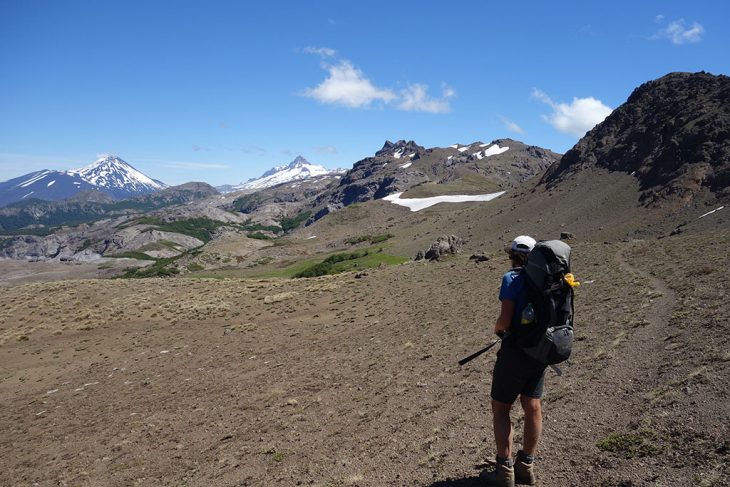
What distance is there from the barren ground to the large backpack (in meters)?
2.34

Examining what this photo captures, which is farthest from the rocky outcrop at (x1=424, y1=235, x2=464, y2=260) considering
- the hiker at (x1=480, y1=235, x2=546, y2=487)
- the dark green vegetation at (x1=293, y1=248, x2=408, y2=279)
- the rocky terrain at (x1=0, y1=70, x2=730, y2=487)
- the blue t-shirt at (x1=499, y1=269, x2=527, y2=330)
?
the blue t-shirt at (x1=499, y1=269, x2=527, y2=330)

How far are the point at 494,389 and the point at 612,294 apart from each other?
16656mm

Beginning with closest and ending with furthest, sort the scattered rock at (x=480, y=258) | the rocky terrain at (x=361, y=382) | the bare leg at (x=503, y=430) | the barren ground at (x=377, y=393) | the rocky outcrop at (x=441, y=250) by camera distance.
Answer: the bare leg at (x=503, y=430) → the barren ground at (x=377, y=393) → the rocky terrain at (x=361, y=382) → the scattered rock at (x=480, y=258) → the rocky outcrop at (x=441, y=250)

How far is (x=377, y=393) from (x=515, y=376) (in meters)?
7.83

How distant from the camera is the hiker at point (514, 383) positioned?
6.03 meters

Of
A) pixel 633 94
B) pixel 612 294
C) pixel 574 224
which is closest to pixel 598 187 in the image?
pixel 574 224

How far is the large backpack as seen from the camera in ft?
19.1

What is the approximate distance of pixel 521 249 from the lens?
6410 mm

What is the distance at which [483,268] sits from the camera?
3681 cm

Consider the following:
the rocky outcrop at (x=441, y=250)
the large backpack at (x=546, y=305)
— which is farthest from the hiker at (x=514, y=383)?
the rocky outcrop at (x=441, y=250)

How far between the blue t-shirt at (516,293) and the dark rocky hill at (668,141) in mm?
59351

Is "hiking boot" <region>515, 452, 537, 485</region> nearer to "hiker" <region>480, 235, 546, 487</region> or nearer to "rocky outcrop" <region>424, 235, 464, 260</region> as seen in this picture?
"hiker" <region>480, 235, 546, 487</region>

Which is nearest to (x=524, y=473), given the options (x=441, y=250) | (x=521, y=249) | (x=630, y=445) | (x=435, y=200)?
(x=630, y=445)

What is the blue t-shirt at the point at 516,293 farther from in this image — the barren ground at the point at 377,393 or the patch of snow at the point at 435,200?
the patch of snow at the point at 435,200
